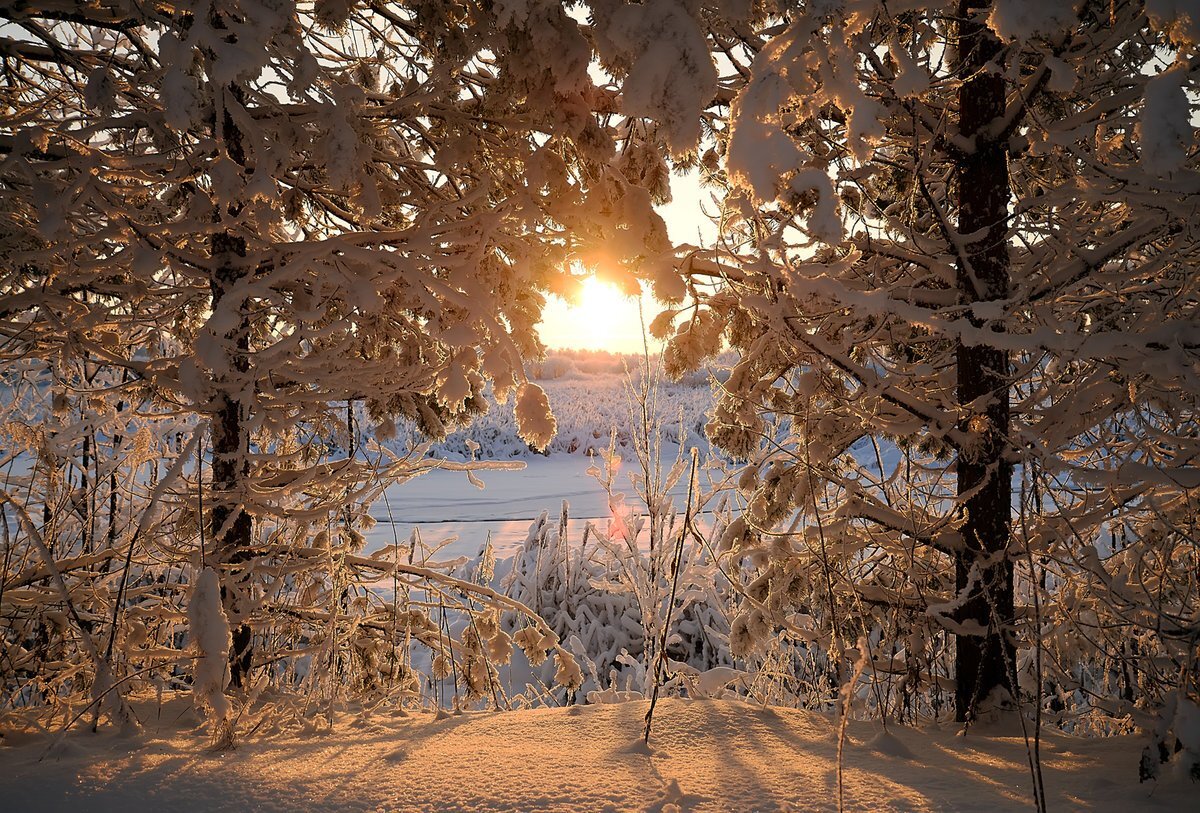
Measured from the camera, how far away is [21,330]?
9.16ft

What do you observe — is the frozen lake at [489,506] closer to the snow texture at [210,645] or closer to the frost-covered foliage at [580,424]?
the frost-covered foliage at [580,424]

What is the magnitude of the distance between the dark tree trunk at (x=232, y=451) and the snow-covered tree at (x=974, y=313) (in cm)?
194

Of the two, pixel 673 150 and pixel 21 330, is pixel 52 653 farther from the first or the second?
pixel 673 150

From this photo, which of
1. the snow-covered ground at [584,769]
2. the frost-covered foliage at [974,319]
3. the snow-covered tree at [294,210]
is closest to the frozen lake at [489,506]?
the snow-covered tree at [294,210]

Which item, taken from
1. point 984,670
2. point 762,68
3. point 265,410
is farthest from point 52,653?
point 984,670

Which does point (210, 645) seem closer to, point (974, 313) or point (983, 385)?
point (974, 313)

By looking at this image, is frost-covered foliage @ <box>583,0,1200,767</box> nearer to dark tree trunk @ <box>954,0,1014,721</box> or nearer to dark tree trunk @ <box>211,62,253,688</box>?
dark tree trunk @ <box>954,0,1014,721</box>

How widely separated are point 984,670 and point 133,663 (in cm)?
375

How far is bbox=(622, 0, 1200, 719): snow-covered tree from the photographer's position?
1.81 m

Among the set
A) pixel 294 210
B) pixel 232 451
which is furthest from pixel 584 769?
pixel 294 210

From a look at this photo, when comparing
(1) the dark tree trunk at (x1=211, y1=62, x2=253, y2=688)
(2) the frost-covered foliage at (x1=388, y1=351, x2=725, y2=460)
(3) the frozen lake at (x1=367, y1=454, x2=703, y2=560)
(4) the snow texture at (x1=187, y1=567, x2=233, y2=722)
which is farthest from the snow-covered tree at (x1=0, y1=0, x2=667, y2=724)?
(2) the frost-covered foliage at (x1=388, y1=351, x2=725, y2=460)

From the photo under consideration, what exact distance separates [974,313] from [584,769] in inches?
74.5

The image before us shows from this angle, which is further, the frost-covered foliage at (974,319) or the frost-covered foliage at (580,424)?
the frost-covered foliage at (580,424)

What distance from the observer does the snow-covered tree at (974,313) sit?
1806 millimetres
